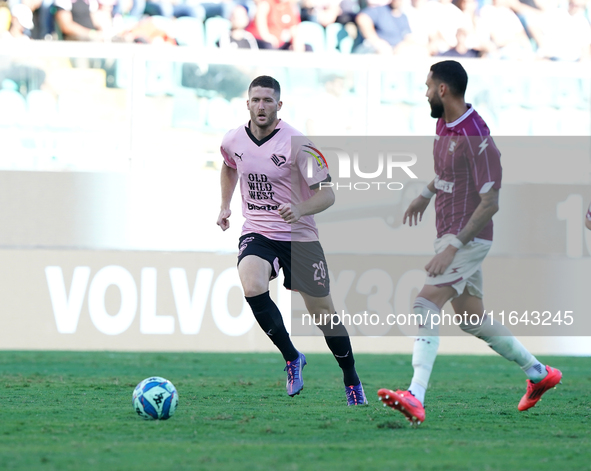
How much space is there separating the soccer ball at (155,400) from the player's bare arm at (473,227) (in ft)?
5.47

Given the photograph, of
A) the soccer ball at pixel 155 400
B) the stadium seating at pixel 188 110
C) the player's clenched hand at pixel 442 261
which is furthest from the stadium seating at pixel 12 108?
the player's clenched hand at pixel 442 261

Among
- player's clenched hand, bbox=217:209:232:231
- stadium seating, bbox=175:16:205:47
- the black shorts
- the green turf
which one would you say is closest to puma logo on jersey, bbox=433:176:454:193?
the black shorts

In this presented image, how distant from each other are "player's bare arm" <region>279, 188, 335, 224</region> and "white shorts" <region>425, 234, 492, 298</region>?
87 cm

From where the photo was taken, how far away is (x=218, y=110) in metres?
11.2

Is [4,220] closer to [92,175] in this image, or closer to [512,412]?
[92,175]

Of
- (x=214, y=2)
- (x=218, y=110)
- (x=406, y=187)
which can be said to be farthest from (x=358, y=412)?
(x=214, y=2)

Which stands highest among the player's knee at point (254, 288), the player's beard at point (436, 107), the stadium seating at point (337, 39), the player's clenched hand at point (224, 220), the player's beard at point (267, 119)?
the stadium seating at point (337, 39)

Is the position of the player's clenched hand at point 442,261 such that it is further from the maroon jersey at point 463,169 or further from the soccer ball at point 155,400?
the soccer ball at point 155,400

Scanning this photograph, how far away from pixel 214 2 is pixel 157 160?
9.96 feet

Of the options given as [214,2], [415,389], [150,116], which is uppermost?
[214,2]

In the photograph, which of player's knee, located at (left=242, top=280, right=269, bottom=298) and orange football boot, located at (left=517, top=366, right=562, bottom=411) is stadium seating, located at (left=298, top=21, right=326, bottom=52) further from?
orange football boot, located at (left=517, top=366, right=562, bottom=411)

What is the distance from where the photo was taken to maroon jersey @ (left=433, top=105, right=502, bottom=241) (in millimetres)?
4578

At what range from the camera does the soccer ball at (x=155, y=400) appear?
4.70 metres

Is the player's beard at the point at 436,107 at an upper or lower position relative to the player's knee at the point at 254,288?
upper
